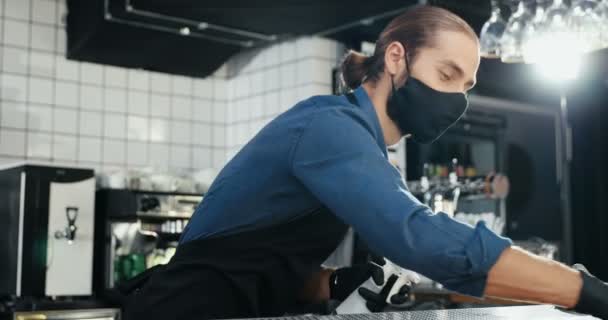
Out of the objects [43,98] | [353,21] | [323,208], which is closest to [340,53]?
[353,21]

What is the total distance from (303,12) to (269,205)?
9.25ft

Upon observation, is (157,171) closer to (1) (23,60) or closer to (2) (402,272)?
(1) (23,60)

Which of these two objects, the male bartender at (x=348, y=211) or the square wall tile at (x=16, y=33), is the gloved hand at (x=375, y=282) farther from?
the square wall tile at (x=16, y=33)

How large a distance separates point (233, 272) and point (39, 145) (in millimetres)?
3249

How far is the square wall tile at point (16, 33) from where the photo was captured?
4.37 metres

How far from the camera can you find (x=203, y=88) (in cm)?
512

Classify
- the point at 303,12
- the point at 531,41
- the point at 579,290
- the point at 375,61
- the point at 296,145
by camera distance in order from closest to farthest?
the point at 579,290 < the point at 296,145 < the point at 375,61 < the point at 531,41 < the point at 303,12

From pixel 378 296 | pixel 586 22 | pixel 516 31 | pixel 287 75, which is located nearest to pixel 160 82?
pixel 287 75

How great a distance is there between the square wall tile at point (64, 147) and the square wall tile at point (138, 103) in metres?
0.39

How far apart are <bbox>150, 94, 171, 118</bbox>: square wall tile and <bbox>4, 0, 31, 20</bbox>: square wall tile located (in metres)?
0.82

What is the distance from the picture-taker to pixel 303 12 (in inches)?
163

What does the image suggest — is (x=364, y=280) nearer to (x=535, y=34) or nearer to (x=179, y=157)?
(x=535, y=34)

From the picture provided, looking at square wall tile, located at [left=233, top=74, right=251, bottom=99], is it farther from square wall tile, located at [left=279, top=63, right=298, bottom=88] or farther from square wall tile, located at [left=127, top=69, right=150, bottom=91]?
square wall tile, located at [left=127, top=69, right=150, bottom=91]

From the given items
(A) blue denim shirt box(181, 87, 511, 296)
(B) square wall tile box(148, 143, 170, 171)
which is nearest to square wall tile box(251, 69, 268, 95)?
(B) square wall tile box(148, 143, 170, 171)
